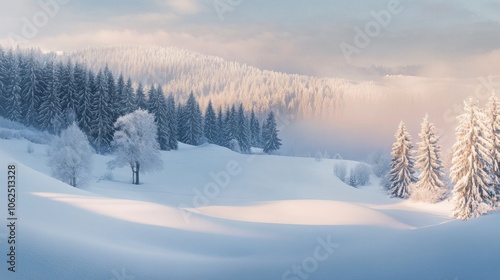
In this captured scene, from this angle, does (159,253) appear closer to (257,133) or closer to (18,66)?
(18,66)

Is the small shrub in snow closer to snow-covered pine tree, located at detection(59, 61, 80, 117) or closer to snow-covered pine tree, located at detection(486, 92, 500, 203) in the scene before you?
snow-covered pine tree, located at detection(59, 61, 80, 117)

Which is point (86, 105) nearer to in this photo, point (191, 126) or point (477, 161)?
point (191, 126)

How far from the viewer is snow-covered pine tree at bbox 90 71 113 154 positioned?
53.9 metres

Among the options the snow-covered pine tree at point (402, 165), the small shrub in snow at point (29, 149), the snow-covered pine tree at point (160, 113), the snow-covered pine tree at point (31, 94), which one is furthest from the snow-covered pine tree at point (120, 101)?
the snow-covered pine tree at point (402, 165)

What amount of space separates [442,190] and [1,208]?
144 ft

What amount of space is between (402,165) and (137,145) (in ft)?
103

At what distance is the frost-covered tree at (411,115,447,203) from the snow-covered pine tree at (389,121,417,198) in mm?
1324

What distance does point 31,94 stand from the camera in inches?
2128

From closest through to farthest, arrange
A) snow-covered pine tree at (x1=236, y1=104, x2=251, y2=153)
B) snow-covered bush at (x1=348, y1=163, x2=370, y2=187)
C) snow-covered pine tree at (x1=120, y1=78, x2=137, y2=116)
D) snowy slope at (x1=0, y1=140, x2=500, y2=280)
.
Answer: snowy slope at (x1=0, y1=140, x2=500, y2=280) → snow-covered bush at (x1=348, y1=163, x2=370, y2=187) → snow-covered pine tree at (x1=120, y1=78, x2=137, y2=116) → snow-covered pine tree at (x1=236, y1=104, x2=251, y2=153)

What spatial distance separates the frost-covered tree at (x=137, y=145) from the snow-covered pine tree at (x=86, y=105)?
14.4 m

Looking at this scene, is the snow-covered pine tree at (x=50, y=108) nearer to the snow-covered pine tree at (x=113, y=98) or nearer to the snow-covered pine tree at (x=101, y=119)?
the snow-covered pine tree at (x=101, y=119)

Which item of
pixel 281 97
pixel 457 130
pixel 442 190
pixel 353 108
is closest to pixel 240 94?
pixel 281 97

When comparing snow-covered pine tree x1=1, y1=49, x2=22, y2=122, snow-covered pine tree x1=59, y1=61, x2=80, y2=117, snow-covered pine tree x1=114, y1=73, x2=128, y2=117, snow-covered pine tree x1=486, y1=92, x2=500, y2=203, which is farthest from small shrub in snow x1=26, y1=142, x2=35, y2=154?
snow-covered pine tree x1=486, y1=92, x2=500, y2=203

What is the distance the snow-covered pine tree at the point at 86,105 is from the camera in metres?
53.7
